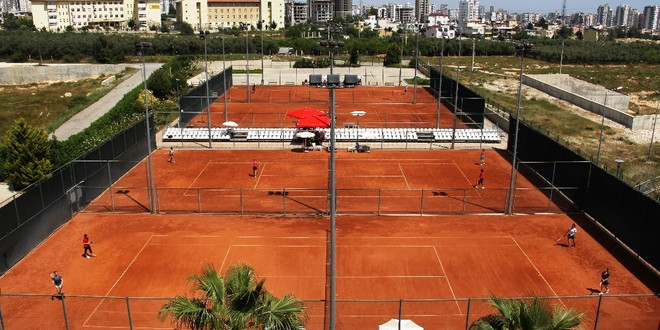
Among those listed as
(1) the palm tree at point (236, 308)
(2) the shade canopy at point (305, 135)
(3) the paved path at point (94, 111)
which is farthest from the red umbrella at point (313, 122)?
(1) the palm tree at point (236, 308)

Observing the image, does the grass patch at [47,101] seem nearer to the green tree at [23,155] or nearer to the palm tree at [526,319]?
the green tree at [23,155]

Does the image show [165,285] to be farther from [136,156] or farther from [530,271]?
[136,156]

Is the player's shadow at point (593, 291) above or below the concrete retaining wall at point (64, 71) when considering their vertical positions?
below

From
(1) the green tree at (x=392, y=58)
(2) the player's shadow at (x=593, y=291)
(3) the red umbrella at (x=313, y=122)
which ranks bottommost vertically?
(2) the player's shadow at (x=593, y=291)

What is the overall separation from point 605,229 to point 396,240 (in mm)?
10523

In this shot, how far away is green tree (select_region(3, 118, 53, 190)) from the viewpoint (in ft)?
106

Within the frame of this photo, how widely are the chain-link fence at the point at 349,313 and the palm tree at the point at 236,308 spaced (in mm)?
5822

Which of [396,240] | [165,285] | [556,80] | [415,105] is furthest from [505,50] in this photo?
[165,285]

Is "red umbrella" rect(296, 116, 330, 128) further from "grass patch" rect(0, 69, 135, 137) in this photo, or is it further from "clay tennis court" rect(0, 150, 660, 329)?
"grass patch" rect(0, 69, 135, 137)

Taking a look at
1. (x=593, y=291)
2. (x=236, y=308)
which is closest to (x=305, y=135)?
(x=593, y=291)

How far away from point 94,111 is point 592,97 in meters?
59.1

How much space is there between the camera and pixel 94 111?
2274 inches

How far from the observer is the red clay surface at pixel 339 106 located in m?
50.6

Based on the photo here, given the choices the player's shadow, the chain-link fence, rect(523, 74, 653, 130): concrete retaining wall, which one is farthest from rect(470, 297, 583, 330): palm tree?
rect(523, 74, 653, 130): concrete retaining wall
